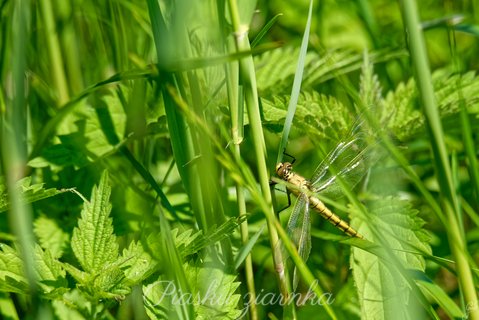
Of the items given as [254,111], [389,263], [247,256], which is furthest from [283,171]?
[389,263]

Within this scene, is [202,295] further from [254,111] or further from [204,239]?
[254,111]

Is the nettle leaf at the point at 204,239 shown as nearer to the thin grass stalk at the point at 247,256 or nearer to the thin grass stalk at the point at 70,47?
the thin grass stalk at the point at 247,256

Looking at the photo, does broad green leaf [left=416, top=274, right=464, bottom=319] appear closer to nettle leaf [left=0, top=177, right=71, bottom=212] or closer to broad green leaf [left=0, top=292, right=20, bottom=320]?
nettle leaf [left=0, top=177, right=71, bottom=212]

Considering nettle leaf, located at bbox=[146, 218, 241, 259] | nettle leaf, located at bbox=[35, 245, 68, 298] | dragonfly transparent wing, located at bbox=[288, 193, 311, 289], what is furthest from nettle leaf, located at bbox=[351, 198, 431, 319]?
A: nettle leaf, located at bbox=[35, 245, 68, 298]

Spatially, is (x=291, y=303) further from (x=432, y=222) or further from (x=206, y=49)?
(x=432, y=222)

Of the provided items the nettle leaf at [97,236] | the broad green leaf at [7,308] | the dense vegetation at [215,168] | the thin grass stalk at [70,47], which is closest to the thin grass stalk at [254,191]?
the dense vegetation at [215,168]

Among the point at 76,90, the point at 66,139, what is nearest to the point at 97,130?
the point at 66,139
